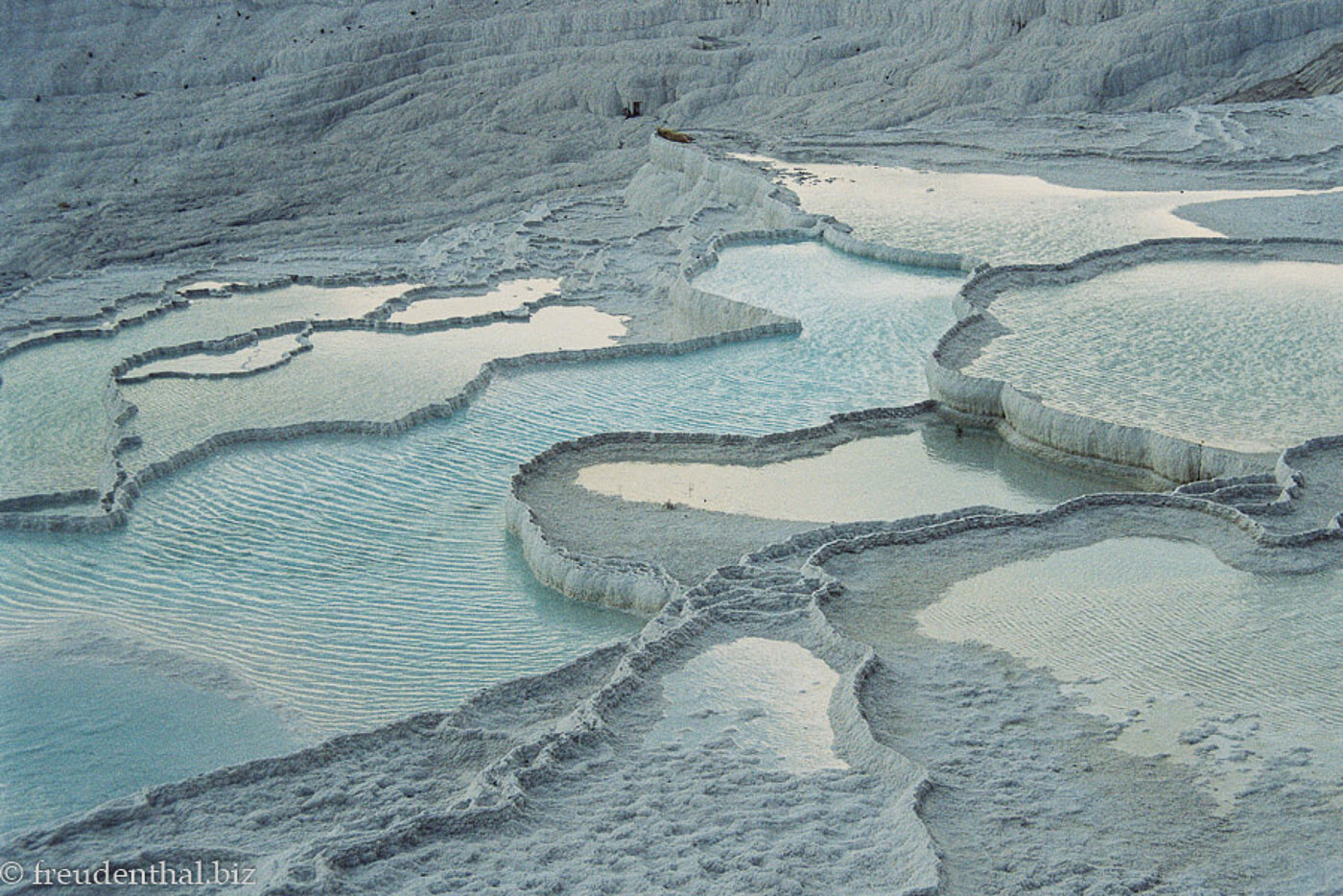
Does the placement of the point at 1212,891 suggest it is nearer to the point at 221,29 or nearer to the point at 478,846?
the point at 478,846

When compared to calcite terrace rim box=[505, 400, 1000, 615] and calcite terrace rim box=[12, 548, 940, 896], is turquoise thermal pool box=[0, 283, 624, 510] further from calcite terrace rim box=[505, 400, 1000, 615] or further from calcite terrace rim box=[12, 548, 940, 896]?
calcite terrace rim box=[12, 548, 940, 896]

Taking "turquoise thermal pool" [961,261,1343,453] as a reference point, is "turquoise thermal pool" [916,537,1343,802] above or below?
below

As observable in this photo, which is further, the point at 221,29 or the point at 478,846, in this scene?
the point at 221,29

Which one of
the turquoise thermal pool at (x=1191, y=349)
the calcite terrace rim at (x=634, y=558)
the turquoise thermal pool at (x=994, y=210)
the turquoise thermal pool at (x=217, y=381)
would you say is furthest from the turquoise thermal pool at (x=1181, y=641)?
the turquoise thermal pool at (x=994, y=210)

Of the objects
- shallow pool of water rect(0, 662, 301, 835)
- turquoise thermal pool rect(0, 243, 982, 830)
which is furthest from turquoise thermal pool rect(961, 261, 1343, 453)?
shallow pool of water rect(0, 662, 301, 835)

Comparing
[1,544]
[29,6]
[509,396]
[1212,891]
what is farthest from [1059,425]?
[29,6]

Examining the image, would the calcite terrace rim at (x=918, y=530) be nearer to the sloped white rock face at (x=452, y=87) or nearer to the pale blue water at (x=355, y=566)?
the pale blue water at (x=355, y=566)
